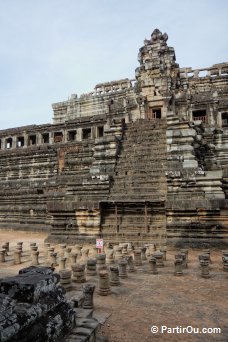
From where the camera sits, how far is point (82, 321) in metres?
5.03

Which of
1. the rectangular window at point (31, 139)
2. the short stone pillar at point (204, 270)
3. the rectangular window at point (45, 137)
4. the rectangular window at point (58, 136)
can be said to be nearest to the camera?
the short stone pillar at point (204, 270)

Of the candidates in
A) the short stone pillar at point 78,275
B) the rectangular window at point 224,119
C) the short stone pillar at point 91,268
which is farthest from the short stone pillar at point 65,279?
the rectangular window at point 224,119

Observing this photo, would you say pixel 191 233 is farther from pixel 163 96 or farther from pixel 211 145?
pixel 163 96

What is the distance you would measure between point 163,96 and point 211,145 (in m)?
9.76

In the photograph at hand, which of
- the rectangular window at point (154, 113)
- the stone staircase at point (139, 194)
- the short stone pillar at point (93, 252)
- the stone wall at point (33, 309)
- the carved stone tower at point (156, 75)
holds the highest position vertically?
the carved stone tower at point (156, 75)

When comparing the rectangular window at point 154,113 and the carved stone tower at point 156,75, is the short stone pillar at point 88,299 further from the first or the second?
the rectangular window at point 154,113

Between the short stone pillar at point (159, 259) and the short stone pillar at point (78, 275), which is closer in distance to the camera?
the short stone pillar at point (78, 275)

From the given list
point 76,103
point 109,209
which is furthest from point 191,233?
point 76,103

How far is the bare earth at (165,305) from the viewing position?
5105 millimetres

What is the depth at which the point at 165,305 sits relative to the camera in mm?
6375

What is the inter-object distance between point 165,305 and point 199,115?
25275 mm

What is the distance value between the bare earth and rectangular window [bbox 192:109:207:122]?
20.8 meters

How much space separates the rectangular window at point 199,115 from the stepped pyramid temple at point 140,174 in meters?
0.15

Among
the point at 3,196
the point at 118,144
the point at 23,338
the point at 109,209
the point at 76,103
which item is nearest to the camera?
the point at 23,338
